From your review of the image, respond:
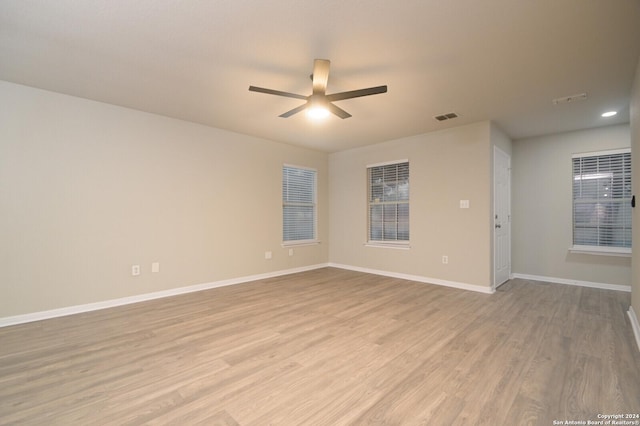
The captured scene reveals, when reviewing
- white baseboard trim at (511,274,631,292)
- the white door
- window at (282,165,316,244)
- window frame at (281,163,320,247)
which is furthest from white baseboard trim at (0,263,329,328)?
white baseboard trim at (511,274,631,292)

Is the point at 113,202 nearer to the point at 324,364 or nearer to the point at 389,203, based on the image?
the point at 324,364

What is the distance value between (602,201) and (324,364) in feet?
16.5

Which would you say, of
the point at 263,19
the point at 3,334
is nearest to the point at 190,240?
the point at 3,334

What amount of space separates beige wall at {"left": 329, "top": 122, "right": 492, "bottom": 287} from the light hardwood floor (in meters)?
0.89

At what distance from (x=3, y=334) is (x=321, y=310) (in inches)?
121

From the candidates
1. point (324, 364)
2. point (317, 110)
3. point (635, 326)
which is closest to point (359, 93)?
point (317, 110)

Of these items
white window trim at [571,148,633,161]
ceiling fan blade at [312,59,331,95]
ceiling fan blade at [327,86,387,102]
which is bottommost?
white window trim at [571,148,633,161]

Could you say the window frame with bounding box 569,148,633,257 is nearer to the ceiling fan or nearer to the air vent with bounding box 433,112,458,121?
the air vent with bounding box 433,112,458,121

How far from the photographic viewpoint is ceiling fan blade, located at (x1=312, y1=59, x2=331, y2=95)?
2.30m

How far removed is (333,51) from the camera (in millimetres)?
2352

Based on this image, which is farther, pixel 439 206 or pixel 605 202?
pixel 439 206

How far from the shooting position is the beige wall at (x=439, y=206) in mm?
4160

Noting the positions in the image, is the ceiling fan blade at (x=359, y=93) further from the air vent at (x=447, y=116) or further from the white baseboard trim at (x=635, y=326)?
the white baseboard trim at (x=635, y=326)

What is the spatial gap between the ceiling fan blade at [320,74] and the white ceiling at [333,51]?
13 centimetres
